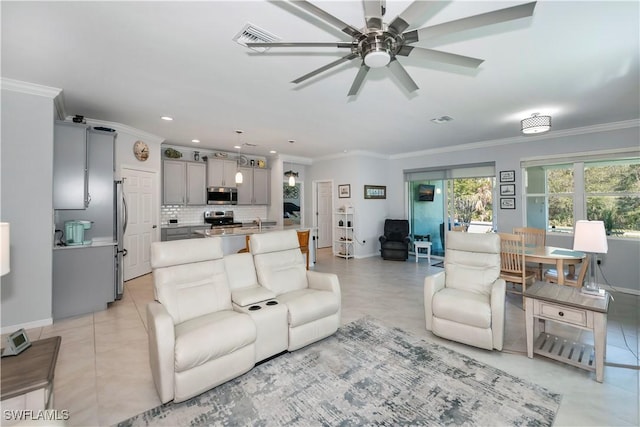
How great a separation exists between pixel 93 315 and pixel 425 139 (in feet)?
→ 20.4

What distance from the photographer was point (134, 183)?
5.16 m

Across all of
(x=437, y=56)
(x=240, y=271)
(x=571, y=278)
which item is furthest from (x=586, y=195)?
(x=240, y=271)

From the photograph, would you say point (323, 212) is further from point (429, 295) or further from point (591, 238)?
point (591, 238)

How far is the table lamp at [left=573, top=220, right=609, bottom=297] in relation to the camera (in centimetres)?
240

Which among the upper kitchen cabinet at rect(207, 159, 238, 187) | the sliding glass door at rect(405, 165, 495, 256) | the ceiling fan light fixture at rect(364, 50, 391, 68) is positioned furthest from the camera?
the upper kitchen cabinet at rect(207, 159, 238, 187)

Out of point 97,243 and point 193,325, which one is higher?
point 97,243

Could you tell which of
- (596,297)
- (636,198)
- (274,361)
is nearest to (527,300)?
(596,297)

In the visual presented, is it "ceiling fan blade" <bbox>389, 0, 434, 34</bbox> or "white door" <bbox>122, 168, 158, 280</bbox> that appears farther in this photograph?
"white door" <bbox>122, 168, 158, 280</bbox>

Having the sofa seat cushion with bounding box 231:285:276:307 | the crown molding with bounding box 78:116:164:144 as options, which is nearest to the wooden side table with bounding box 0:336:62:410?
the sofa seat cushion with bounding box 231:285:276:307

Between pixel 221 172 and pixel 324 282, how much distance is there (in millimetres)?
4795

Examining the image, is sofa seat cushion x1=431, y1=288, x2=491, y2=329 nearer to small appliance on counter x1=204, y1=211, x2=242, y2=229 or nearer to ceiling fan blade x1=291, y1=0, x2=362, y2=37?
ceiling fan blade x1=291, y1=0, x2=362, y2=37

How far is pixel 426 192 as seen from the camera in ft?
23.8

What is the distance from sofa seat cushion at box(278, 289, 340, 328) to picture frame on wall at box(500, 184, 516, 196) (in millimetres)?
4747

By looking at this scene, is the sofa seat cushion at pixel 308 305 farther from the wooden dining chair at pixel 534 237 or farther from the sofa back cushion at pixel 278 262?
the wooden dining chair at pixel 534 237
